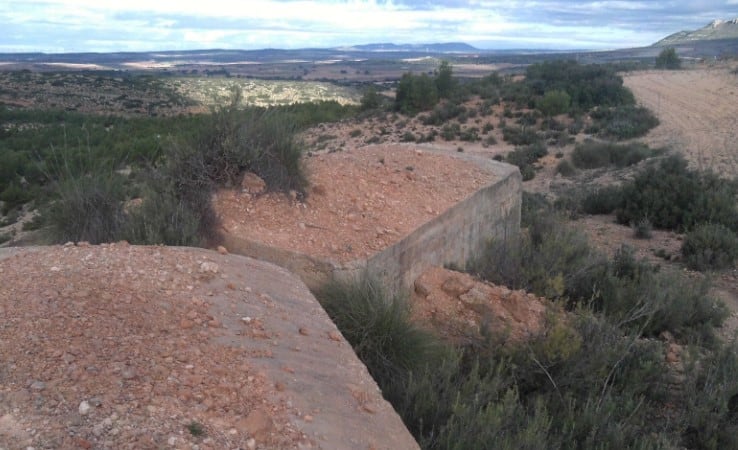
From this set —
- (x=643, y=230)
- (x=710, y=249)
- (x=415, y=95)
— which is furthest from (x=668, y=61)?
(x=710, y=249)

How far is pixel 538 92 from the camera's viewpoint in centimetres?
3200

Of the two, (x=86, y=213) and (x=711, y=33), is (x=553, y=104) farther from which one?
(x=711, y=33)

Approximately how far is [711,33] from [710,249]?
14470cm

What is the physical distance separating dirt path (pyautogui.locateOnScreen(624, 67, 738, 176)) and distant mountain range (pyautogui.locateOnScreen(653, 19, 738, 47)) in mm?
89774

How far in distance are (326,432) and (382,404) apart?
0.56 metres

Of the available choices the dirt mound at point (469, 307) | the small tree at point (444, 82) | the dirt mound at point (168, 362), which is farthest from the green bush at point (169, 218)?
the small tree at point (444, 82)

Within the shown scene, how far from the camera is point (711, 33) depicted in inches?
5182

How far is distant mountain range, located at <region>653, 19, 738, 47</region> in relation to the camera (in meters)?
123

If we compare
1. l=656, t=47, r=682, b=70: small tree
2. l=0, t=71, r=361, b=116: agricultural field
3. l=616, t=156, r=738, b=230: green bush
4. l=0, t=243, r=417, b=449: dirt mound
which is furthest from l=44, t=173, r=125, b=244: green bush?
l=656, t=47, r=682, b=70: small tree

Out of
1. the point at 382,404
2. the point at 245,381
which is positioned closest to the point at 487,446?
the point at 382,404

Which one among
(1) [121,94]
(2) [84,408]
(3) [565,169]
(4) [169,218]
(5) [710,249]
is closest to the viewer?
(2) [84,408]

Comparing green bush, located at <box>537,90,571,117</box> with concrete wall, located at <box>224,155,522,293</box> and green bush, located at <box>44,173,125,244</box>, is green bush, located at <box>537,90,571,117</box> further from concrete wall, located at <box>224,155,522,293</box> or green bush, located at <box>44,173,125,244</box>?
green bush, located at <box>44,173,125,244</box>

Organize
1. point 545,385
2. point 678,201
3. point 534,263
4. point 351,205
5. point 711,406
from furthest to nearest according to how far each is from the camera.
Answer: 1. point 678,201
2. point 534,263
3. point 351,205
4. point 545,385
5. point 711,406

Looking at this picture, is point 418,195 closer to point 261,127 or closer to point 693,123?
point 261,127
